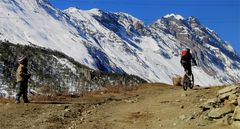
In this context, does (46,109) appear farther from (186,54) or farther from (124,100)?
(186,54)

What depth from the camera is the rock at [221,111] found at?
821 inches

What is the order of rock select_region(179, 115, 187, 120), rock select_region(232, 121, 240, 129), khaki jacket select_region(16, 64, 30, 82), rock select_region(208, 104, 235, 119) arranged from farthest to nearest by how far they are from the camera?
khaki jacket select_region(16, 64, 30, 82) < rock select_region(179, 115, 187, 120) < rock select_region(208, 104, 235, 119) < rock select_region(232, 121, 240, 129)

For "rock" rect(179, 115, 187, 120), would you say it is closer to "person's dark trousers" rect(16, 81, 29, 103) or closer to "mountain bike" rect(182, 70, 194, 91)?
"person's dark trousers" rect(16, 81, 29, 103)

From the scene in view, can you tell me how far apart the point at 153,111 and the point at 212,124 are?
5430mm

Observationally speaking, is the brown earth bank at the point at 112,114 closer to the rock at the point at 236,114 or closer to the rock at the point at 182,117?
the rock at the point at 182,117

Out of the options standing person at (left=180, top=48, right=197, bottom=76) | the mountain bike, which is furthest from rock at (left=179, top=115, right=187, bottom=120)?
the mountain bike

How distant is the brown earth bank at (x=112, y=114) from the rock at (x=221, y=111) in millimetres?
229

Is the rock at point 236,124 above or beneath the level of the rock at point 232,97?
beneath

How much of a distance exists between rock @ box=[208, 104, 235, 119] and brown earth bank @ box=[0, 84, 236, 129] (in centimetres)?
23

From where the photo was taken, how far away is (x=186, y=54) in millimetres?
33312

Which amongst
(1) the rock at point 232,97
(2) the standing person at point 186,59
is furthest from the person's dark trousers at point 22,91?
(1) the rock at point 232,97

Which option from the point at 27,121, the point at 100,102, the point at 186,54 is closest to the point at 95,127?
the point at 27,121

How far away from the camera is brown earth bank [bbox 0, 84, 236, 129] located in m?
22.2

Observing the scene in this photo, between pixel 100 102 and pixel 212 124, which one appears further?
pixel 100 102
